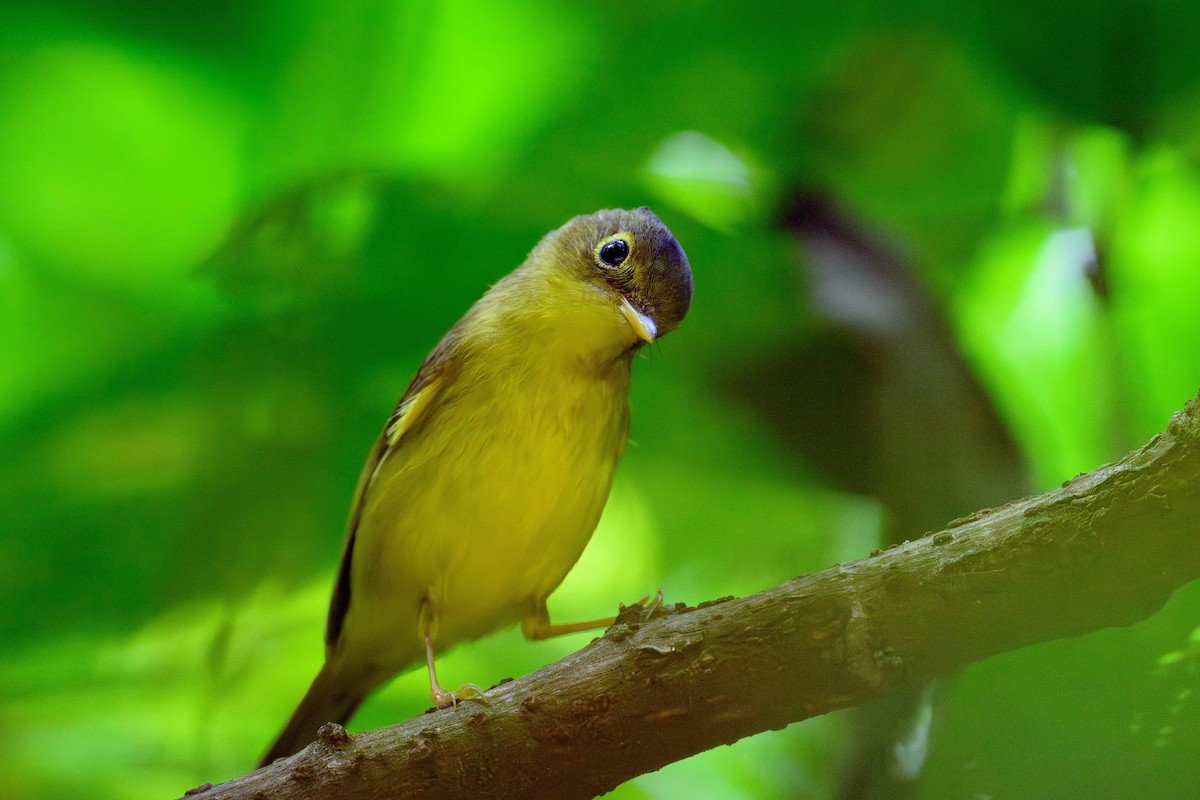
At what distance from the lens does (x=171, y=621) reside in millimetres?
2125

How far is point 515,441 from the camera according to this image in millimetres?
1511

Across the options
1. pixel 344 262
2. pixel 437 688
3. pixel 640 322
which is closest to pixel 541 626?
pixel 437 688

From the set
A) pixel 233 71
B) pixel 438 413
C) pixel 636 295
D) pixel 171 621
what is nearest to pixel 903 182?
pixel 636 295

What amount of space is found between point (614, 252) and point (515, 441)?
36cm

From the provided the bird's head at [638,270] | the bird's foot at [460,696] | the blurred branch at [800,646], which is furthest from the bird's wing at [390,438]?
the blurred branch at [800,646]

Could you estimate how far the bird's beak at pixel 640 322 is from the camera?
138cm

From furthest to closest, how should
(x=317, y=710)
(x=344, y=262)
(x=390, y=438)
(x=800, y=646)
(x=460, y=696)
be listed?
(x=344, y=262) < (x=317, y=710) < (x=390, y=438) < (x=460, y=696) < (x=800, y=646)

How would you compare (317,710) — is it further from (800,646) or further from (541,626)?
(800,646)

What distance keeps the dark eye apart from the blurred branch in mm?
622

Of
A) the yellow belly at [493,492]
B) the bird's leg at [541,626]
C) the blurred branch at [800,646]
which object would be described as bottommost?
the blurred branch at [800,646]

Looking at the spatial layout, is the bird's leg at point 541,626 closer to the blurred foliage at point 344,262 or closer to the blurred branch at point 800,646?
the blurred foliage at point 344,262

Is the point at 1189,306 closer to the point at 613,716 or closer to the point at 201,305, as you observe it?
the point at 613,716

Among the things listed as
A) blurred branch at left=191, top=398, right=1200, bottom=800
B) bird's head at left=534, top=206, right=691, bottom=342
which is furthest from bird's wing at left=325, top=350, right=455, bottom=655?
blurred branch at left=191, top=398, right=1200, bottom=800

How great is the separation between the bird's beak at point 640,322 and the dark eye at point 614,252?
3.2 inches
